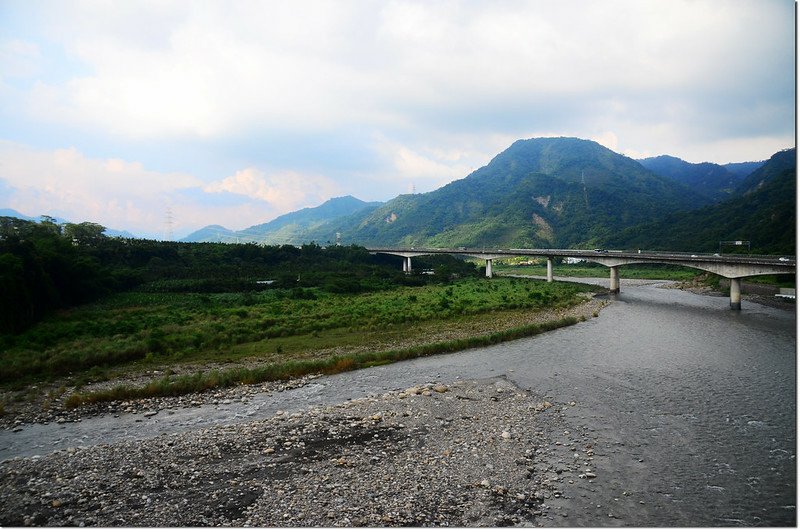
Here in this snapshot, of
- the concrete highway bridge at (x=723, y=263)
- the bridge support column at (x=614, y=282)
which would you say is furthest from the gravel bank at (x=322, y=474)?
the bridge support column at (x=614, y=282)

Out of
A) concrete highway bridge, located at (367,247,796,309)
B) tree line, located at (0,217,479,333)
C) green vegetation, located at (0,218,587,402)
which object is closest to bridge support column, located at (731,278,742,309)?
concrete highway bridge, located at (367,247,796,309)

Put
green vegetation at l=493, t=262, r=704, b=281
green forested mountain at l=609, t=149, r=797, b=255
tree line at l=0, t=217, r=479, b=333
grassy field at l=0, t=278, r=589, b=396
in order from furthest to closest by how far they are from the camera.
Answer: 1. green vegetation at l=493, t=262, r=704, b=281
2. green forested mountain at l=609, t=149, r=797, b=255
3. tree line at l=0, t=217, r=479, b=333
4. grassy field at l=0, t=278, r=589, b=396

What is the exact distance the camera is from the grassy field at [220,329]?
23.9m

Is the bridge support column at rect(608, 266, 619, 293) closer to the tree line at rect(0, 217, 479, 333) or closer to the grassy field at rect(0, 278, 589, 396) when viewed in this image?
the grassy field at rect(0, 278, 589, 396)

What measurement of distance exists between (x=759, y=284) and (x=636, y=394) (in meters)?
59.1

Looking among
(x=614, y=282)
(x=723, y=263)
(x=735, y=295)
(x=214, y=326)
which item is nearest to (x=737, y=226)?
(x=614, y=282)

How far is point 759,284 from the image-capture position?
202 ft

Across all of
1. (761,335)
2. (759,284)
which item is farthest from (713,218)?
(761,335)

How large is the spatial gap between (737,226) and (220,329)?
12596 cm

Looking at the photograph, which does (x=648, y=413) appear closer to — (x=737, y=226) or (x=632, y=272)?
(x=632, y=272)

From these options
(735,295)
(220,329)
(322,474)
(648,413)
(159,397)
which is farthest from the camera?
(735,295)

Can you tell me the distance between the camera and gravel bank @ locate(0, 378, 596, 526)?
1046 cm

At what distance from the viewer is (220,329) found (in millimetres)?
32094

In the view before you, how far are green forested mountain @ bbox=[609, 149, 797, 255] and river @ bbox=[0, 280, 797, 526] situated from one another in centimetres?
5999
